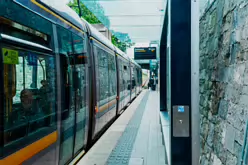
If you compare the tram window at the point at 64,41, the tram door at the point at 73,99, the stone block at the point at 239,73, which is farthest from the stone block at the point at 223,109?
the tram window at the point at 64,41

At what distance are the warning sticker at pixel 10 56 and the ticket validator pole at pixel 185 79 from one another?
1.53m

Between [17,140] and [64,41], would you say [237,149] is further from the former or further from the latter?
[64,41]

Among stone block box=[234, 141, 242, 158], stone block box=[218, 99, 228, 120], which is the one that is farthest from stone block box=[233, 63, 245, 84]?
stone block box=[234, 141, 242, 158]

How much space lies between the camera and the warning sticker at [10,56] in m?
2.44

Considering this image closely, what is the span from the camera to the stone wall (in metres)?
2.09

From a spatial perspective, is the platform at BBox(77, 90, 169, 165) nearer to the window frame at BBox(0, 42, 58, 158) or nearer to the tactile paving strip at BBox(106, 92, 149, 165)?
the tactile paving strip at BBox(106, 92, 149, 165)

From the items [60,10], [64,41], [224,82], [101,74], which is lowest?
[224,82]

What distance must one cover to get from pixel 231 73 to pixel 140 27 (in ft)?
41.0

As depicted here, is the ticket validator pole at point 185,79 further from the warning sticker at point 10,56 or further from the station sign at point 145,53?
the station sign at point 145,53

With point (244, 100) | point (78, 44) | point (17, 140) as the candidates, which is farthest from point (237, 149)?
point (78, 44)

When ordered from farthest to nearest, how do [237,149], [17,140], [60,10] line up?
[60,10], [17,140], [237,149]

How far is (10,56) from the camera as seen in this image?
2535 mm

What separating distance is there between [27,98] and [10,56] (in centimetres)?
55

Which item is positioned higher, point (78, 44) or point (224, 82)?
point (78, 44)
